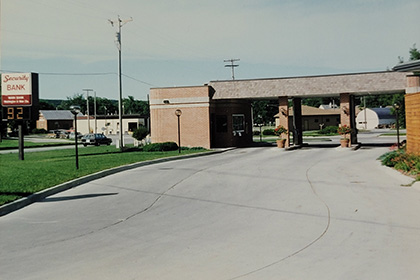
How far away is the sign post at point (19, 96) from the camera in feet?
94.5

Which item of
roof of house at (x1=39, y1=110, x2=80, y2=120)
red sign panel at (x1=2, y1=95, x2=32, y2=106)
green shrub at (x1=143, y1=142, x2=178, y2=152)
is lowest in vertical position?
green shrub at (x1=143, y1=142, x2=178, y2=152)

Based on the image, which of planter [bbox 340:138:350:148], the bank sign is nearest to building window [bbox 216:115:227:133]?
planter [bbox 340:138:350:148]

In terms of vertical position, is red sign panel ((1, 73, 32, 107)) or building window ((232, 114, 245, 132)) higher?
red sign panel ((1, 73, 32, 107))

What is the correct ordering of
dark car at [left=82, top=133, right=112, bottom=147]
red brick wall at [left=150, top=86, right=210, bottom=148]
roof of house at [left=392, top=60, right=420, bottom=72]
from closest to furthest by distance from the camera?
1. roof of house at [left=392, top=60, right=420, bottom=72]
2. red brick wall at [left=150, top=86, right=210, bottom=148]
3. dark car at [left=82, top=133, right=112, bottom=147]

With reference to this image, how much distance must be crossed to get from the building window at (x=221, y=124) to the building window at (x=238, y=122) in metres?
0.83


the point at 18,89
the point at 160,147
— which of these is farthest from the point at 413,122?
the point at 18,89

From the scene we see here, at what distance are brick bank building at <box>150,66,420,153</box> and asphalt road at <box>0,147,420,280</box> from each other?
16563 mm

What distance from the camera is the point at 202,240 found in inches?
364

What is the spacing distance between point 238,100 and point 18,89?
17.7m

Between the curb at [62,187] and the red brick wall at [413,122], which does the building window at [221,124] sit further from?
the red brick wall at [413,122]

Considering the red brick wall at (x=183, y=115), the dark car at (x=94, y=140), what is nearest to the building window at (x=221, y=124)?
the red brick wall at (x=183, y=115)

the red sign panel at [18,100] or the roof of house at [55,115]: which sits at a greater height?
the roof of house at [55,115]

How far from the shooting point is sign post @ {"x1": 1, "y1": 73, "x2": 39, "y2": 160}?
28.8m

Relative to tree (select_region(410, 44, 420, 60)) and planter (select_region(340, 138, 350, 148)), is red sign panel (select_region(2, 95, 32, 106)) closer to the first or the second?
planter (select_region(340, 138, 350, 148))
